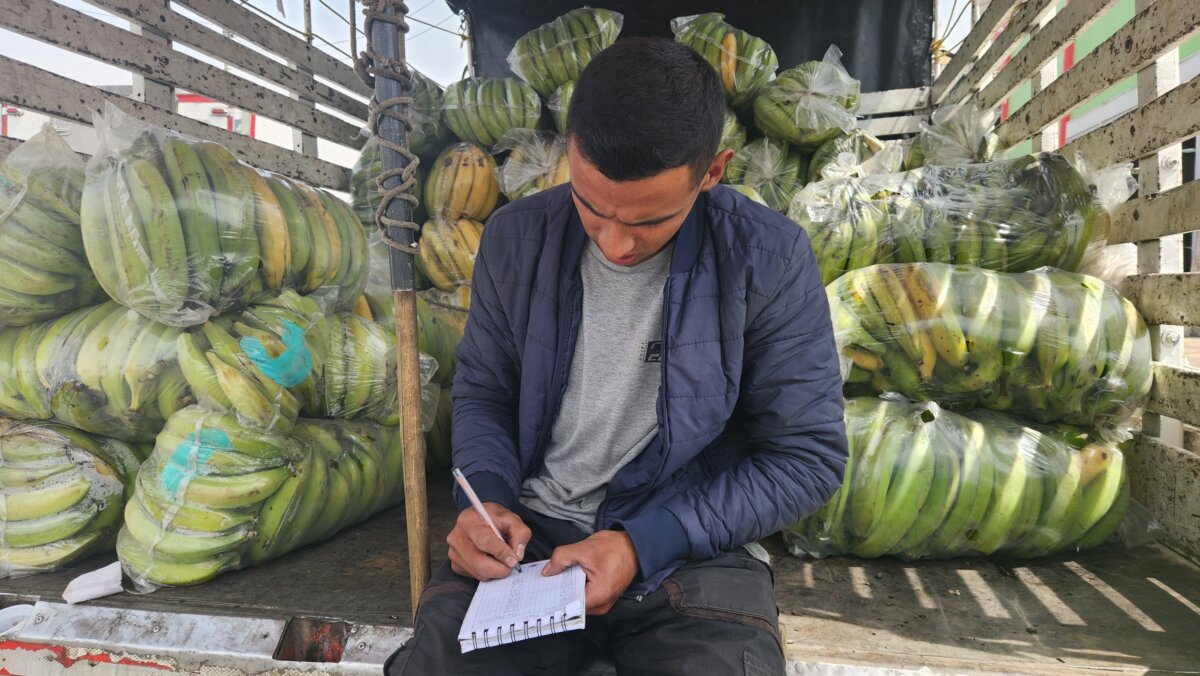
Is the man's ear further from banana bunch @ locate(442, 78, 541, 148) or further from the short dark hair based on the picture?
banana bunch @ locate(442, 78, 541, 148)


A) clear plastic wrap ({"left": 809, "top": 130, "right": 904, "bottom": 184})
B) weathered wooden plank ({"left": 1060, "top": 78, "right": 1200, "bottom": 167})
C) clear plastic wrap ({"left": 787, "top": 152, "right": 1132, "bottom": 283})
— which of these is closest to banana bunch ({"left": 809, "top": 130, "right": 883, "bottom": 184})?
clear plastic wrap ({"left": 809, "top": 130, "right": 904, "bottom": 184})

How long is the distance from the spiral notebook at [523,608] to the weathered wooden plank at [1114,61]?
2133mm

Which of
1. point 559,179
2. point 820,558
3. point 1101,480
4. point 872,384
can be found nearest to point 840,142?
point 559,179

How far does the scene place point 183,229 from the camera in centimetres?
175


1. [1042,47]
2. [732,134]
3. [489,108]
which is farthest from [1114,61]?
[489,108]

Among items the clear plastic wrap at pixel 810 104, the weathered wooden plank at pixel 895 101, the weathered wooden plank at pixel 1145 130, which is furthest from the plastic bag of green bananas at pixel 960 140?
the weathered wooden plank at pixel 895 101

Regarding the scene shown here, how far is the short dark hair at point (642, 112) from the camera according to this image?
3.53 ft

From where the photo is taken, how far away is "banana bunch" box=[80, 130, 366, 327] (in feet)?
5.57

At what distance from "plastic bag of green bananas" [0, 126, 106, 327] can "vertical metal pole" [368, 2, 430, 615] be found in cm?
104

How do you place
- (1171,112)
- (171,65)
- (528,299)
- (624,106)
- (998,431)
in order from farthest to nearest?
1. (171,65)
2. (998,431)
3. (1171,112)
4. (528,299)
5. (624,106)

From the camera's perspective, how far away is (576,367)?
1427 millimetres

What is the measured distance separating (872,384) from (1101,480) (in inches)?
26.7

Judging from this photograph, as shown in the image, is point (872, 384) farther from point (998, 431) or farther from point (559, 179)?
point (559, 179)

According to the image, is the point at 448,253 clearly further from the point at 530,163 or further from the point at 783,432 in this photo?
the point at 783,432
